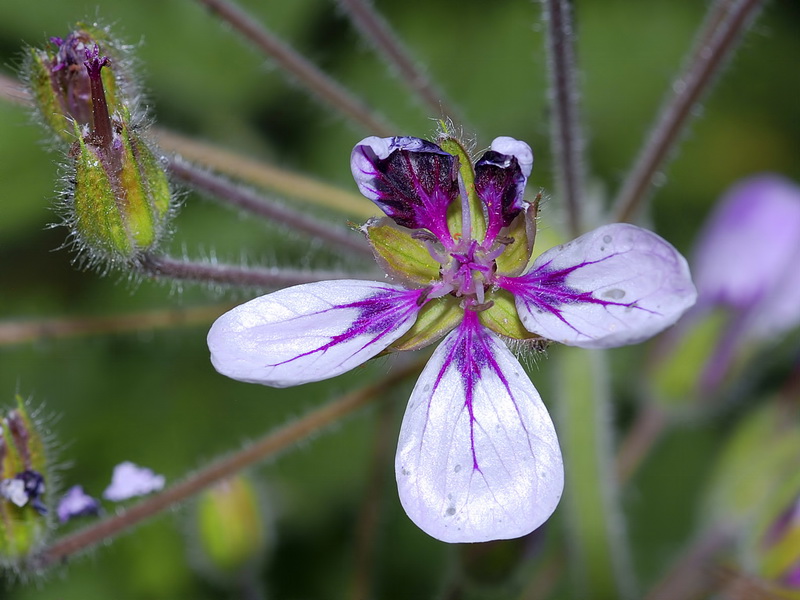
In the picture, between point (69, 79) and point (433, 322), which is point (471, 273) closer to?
point (433, 322)

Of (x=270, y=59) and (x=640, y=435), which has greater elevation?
(x=270, y=59)

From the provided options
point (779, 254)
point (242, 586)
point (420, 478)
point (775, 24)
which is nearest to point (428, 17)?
point (775, 24)

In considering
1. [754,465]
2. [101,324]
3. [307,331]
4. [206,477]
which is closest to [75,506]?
[206,477]

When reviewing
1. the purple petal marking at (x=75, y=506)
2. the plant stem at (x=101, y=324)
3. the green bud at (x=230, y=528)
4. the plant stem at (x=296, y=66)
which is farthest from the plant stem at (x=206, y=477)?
the plant stem at (x=296, y=66)

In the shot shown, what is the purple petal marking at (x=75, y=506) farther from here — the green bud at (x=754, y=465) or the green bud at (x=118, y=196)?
the green bud at (x=754, y=465)

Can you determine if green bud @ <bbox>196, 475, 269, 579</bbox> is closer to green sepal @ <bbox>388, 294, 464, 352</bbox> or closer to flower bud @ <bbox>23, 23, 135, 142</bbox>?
green sepal @ <bbox>388, 294, 464, 352</bbox>

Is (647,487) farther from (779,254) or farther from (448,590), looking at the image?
(448,590)
